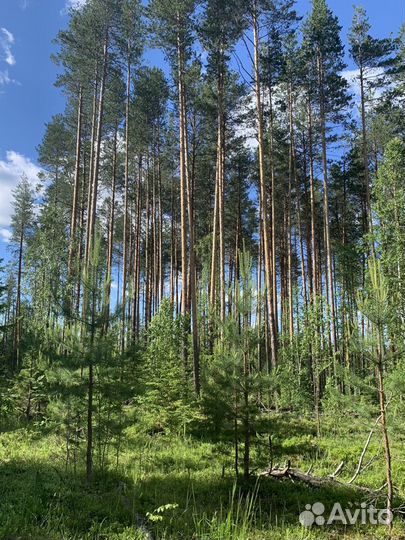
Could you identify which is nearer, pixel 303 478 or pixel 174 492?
pixel 174 492

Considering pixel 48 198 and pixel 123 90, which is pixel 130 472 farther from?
pixel 48 198

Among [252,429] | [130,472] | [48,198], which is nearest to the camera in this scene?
[252,429]

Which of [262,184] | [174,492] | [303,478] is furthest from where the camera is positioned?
[262,184]

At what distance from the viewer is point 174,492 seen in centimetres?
654

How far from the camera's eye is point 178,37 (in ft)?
45.4

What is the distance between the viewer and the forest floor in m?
4.87

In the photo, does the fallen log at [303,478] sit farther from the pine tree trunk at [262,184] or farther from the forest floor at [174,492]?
the pine tree trunk at [262,184]

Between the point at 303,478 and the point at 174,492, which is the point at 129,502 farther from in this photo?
the point at 303,478

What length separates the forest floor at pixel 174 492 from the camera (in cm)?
487

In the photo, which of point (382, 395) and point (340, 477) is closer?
point (382, 395)

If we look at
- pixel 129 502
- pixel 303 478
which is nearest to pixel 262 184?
pixel 303 478

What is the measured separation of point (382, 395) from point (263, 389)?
6.57ft

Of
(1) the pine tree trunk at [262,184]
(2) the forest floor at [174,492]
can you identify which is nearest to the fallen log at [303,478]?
(2) the forest floor at [174,492]

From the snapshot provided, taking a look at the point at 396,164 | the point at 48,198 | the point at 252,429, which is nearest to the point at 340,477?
the point at 252,429
